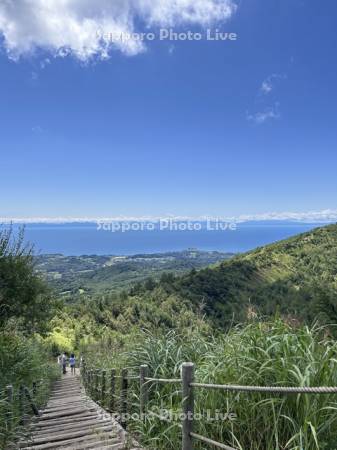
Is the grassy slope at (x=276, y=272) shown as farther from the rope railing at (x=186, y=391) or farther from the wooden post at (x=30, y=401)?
the rope railing at (x=186, y=391)

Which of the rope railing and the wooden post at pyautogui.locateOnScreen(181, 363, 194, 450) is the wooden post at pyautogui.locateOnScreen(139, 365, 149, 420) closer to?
the rope railing

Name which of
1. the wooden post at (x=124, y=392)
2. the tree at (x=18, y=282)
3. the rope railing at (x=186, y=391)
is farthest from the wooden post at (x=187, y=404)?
the tree at (x=18, y=282)

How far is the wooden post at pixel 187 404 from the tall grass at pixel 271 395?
0.10m

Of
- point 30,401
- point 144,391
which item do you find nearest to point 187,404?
point 144,391

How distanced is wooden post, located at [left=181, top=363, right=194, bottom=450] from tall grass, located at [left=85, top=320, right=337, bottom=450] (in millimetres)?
103

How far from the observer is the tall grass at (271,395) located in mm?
2359

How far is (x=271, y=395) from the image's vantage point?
2.59m

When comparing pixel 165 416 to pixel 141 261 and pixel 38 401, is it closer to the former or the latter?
pixel 38 401

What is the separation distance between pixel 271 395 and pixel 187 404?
2.15 ft

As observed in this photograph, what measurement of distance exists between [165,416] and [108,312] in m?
50.9

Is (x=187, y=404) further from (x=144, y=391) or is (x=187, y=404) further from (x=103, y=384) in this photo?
(x=103, y=384)

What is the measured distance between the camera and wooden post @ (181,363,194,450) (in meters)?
2.93

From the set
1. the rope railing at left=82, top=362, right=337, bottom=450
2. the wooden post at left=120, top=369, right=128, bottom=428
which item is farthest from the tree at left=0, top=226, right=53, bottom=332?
the wooden post at left=120, top=369, right=128, bottom=428

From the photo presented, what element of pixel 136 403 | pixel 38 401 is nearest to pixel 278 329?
pixel 136 403
